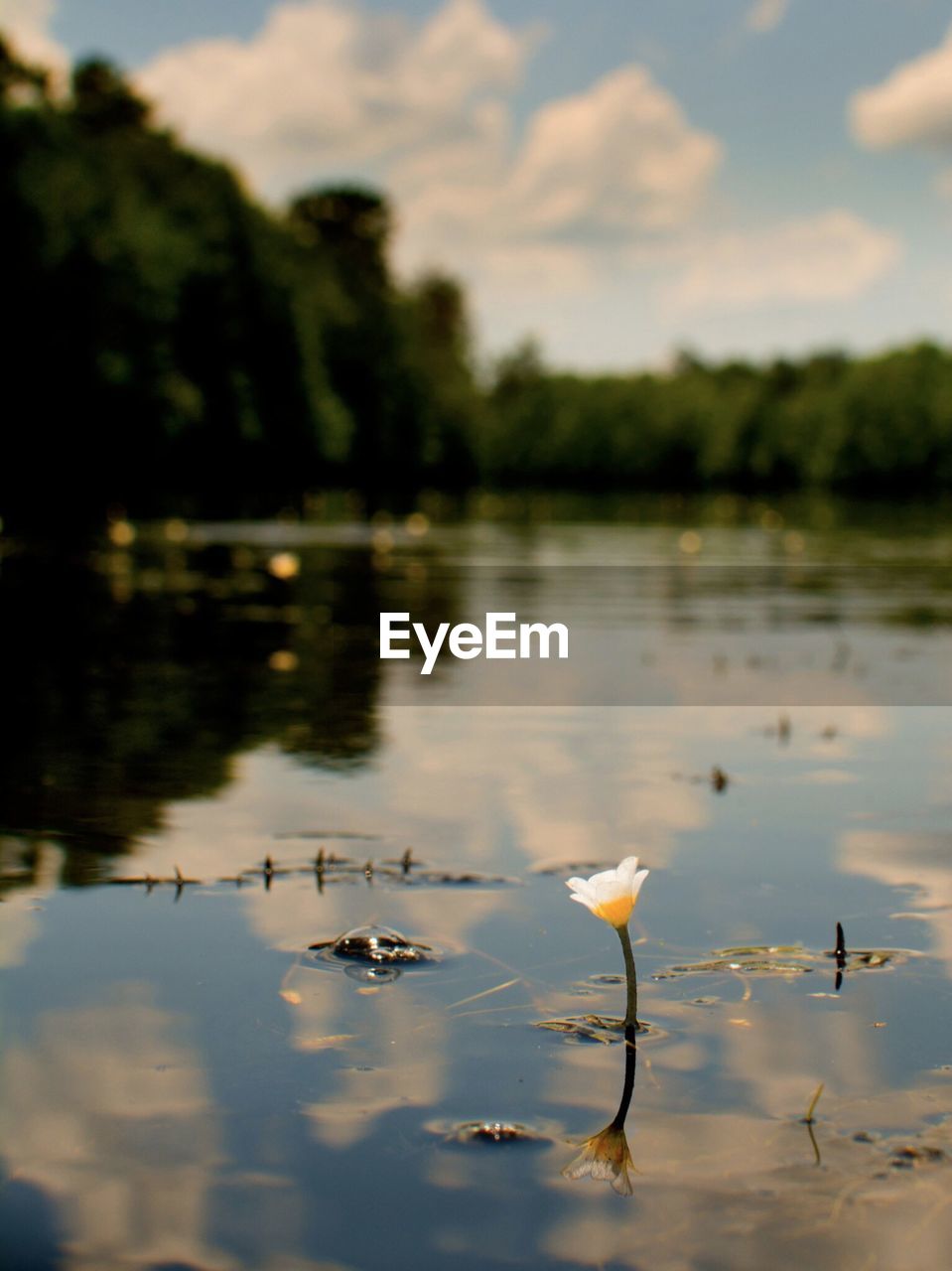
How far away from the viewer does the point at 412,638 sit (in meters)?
14.8

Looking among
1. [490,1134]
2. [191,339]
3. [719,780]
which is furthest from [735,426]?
[490,1134]

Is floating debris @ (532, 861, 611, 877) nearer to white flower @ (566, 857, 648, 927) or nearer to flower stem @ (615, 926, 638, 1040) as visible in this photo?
flower stem @ (615, 926, 638, 1040)

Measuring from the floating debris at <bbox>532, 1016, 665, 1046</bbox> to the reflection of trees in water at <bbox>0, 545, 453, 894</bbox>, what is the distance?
2.09 metres

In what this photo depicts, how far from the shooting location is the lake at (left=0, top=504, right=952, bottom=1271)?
2.96 meters

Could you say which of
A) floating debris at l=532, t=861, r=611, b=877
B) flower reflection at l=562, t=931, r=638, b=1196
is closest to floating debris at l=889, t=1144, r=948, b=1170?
flower reflection at l=562, t=931, r=638, b=1196

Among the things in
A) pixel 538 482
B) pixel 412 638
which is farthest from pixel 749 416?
pixel 412 638

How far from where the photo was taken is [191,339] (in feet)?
241

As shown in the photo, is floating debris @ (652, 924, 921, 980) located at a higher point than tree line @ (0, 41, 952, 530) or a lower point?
lower

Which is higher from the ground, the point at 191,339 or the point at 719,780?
the point at 191,339

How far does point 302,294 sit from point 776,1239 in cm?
8127

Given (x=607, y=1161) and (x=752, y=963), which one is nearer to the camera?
(x=607, y=1161)

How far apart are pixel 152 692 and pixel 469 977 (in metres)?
6.50

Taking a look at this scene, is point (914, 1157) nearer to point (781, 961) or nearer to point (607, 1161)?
point (607, 1161)

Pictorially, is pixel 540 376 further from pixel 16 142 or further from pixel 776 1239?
pixel 776 1239
